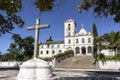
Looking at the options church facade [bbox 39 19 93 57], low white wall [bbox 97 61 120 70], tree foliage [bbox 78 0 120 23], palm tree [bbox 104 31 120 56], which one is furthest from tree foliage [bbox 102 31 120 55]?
tree foliage [bbox 78 0 120 23]

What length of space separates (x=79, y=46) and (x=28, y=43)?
58.1 feet

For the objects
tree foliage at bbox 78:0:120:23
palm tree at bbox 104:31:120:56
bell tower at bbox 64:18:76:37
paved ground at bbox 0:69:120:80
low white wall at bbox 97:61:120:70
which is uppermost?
bell tower at bbox 64:18:76:37

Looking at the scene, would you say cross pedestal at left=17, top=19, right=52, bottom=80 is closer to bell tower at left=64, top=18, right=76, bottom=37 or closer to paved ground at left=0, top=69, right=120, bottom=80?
paved ground at left=0, top=69, right=120, bottom=80

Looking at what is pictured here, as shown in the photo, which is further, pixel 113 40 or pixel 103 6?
pixel 113 40

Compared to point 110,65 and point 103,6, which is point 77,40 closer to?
point 110,65

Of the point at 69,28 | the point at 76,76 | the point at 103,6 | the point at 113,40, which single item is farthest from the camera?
the point at 69,28

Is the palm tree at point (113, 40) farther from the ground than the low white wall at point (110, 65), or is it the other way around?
the palm tree at point (113, 40)

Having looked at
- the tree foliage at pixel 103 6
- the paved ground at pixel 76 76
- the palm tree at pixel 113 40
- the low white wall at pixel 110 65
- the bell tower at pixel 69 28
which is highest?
the bell tower at pixel 69 28

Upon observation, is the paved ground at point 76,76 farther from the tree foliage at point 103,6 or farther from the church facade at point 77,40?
the church facade at point 77,40

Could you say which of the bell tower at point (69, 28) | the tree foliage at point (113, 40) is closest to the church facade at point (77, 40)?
the bell tower at point (69, 28)

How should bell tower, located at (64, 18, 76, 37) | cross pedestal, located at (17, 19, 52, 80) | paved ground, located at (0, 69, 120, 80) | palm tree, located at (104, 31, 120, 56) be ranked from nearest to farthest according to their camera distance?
cross pedestal, located at (17, 19, 52, 80) → paved ground, located at (0, 69, 120, 80) → palm tree, located at (104, 31, 120, 56) → bell tower, located at (64, 18, 76, 37)

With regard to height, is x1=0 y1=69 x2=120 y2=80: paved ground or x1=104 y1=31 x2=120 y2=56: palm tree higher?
x1=104 y1=31 x2=120 y2=56: palm tree

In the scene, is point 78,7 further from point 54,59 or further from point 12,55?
point 12,55

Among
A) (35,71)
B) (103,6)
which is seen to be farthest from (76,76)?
(103,6)
